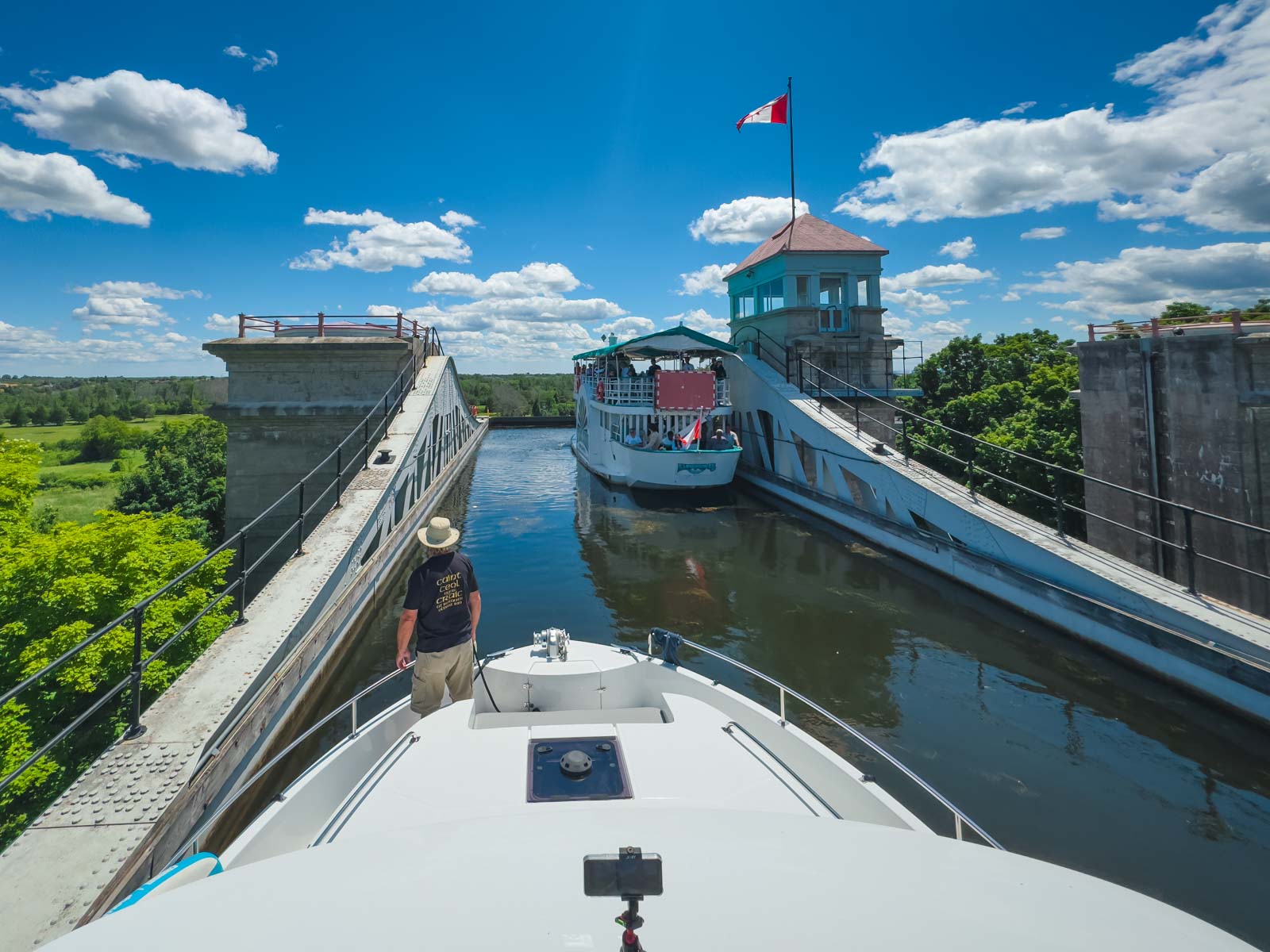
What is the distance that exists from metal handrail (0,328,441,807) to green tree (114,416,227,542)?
41.9ft

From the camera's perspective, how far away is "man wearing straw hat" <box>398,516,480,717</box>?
15.5ft

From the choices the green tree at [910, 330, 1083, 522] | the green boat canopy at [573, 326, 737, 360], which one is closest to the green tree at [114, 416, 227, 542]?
the green boat canopy at [573, 326, 737, 360]

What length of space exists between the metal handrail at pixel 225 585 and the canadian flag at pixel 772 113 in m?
14.2

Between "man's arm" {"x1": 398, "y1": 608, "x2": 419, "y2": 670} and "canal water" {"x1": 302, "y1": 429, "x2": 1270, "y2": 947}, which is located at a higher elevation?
"man's arm" {"x1": 398, "y1": 608, "x2": 419, "y2": 670}

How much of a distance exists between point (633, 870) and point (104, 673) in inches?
457

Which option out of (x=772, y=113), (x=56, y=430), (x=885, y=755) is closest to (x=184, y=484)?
(x=772, y=113)

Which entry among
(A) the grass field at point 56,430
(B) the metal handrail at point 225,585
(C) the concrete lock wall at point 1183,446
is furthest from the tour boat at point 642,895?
(A) the grass field at point 56,430

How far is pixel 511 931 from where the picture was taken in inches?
60.3

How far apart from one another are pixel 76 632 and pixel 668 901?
1095 cm

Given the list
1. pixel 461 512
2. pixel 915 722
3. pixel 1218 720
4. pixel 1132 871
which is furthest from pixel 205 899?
pixel 461 512

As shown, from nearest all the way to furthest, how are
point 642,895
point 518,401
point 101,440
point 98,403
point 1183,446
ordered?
point 642,895
point 1183,446
point 101,440
point 518,401
point 98,403

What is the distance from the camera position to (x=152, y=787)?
4.10m

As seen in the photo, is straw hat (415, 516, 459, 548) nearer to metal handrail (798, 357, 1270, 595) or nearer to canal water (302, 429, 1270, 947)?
canal water (302, 429, 1270, 947)

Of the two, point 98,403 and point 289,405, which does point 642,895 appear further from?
point 98,403
